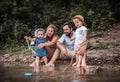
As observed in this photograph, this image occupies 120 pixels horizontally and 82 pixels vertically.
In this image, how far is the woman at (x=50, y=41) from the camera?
923 centimetres

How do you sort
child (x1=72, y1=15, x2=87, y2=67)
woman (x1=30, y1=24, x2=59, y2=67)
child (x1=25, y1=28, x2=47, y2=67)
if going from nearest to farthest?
child (x1=72, y1=15, x2=87, y2=67) → woman (x1=30, y1=24, x2=59, y2=67) → child (x1=25, y1=28, x2=47, y2=67)

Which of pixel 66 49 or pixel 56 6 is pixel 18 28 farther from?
pixel 66 49

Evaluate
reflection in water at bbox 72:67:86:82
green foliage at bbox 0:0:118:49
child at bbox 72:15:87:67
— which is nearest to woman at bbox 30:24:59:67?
child at bbox 72:15:87:67

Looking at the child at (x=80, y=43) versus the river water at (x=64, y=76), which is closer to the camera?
the river water at (x=64, y=76)

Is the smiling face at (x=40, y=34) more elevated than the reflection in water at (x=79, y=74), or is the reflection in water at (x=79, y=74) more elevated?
the smiling face at (x=40, y=34)

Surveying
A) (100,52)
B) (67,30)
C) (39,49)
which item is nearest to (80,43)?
(67,30)

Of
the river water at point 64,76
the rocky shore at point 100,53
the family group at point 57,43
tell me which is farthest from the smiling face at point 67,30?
the river water at point 64,76

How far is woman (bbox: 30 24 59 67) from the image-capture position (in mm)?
9234

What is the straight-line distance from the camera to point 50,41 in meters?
9.35

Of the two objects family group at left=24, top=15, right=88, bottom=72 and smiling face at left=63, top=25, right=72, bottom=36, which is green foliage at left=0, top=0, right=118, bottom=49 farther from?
smiling face at left=63, top=25, right=72, bottom=36

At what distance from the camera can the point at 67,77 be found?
23.1 ft

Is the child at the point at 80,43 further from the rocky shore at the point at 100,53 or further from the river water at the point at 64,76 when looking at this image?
the rocky shore at the point at 100,53

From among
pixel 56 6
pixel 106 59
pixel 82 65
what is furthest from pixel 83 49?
pixel 56 6

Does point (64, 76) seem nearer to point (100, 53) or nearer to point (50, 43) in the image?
point (50, 43)
